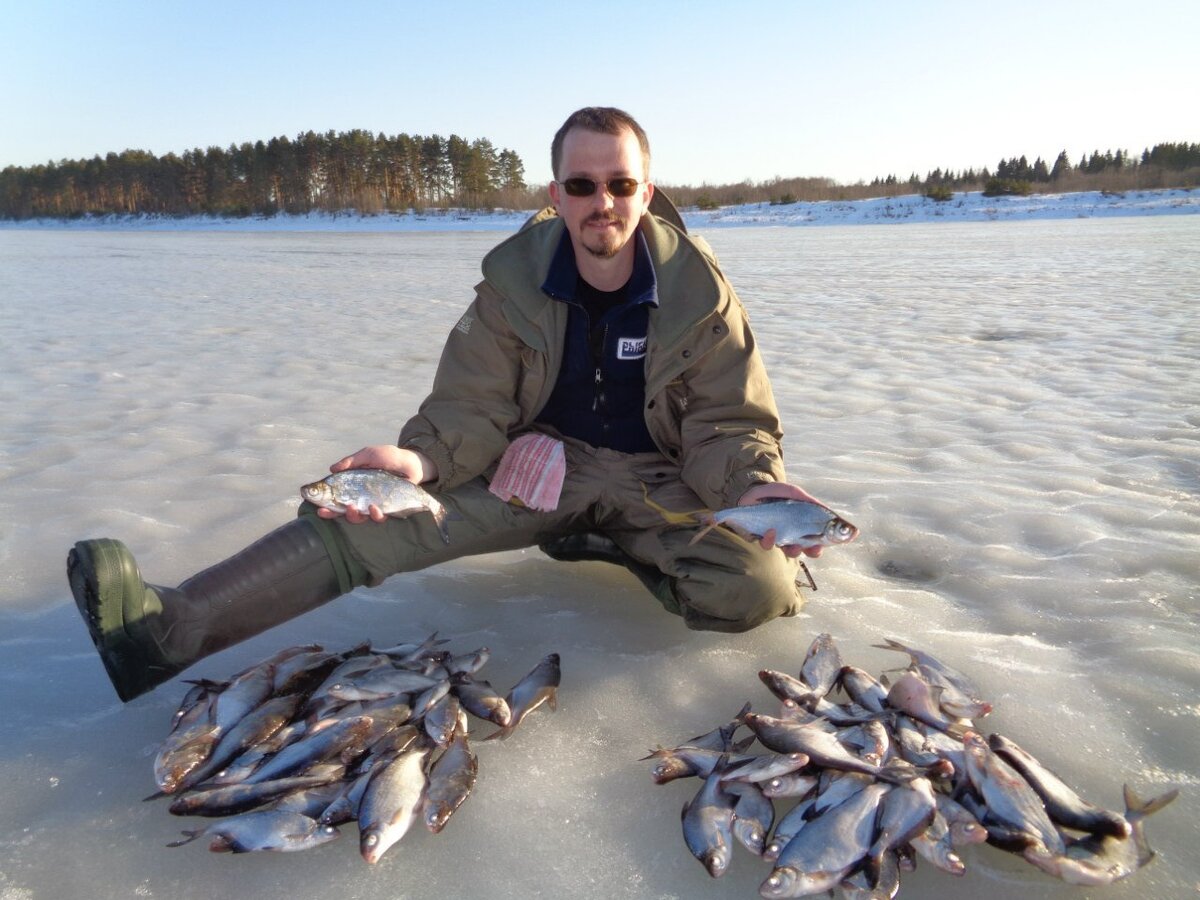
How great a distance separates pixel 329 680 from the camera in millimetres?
3141

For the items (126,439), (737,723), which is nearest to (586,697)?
(737,723)

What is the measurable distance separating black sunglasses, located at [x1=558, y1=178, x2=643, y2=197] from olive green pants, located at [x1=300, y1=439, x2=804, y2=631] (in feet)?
3.72

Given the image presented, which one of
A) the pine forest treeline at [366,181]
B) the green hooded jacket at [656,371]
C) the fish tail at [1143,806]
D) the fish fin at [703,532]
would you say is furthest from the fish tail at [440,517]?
the pine forest treeline at [366,181]

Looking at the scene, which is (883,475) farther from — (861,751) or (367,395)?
(367,395)

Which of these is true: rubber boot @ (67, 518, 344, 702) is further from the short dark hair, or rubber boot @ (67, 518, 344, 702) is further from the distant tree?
the distant tree

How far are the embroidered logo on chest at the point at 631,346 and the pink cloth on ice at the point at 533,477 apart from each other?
20.9 inches

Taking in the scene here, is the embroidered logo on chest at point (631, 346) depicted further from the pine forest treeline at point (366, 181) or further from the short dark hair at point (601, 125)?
the pine forest treeline at point (366, 181)

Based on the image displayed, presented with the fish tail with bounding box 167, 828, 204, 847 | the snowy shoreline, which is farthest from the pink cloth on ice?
the snowy shoreline

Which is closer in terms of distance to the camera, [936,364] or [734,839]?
[734,839]

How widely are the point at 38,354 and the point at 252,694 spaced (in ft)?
25.7

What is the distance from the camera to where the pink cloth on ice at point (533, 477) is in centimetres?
384

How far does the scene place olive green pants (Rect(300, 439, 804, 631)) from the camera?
3525 millimetres

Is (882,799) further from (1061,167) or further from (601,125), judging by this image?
(1061,167)

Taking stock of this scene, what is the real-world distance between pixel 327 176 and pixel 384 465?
7683 centimetres
